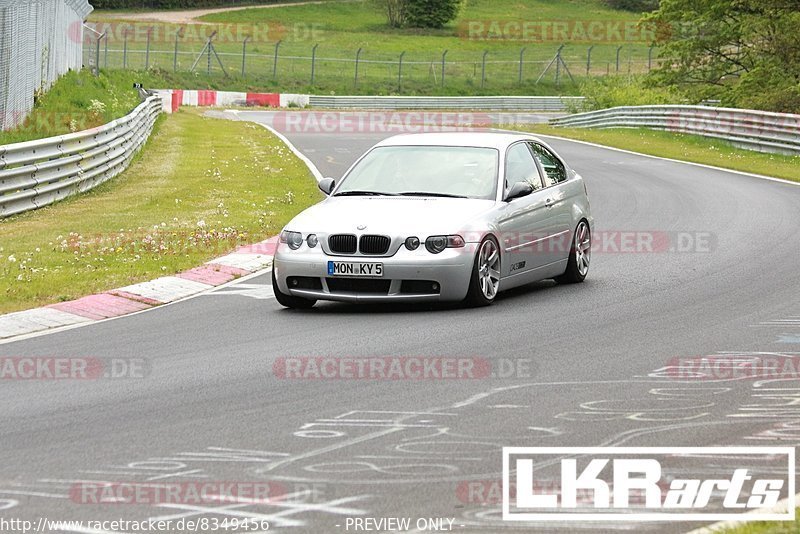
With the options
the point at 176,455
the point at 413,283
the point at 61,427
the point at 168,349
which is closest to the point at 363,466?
the point at 176,455

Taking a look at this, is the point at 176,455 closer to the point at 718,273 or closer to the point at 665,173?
the point at 718,273

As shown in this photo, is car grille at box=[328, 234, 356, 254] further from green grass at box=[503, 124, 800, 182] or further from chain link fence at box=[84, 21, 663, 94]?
chain link fence at box=[84, 21, 663, 94]

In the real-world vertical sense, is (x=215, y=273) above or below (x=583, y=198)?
below

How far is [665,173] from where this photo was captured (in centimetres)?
2780

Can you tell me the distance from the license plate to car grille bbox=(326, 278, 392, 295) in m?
0.08

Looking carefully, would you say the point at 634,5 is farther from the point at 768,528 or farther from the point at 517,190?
the point at 768,528

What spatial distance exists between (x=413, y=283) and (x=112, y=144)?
1494cm

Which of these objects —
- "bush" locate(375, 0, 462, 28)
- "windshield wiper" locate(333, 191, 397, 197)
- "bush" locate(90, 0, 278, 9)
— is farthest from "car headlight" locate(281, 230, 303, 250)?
"bush" locate(375, 0, 462, 28)

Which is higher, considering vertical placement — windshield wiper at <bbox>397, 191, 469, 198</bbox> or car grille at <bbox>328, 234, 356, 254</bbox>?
windshield wiper at <bbox>397, 191, 469, 198</bbox>
